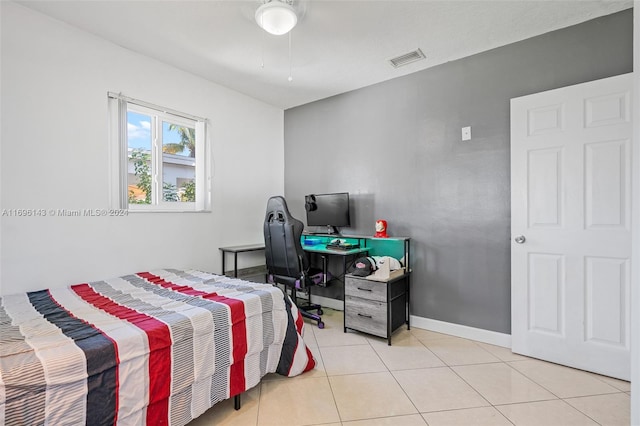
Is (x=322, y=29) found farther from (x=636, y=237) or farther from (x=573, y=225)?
(x=573, y=225)

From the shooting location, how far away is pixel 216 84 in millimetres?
3467

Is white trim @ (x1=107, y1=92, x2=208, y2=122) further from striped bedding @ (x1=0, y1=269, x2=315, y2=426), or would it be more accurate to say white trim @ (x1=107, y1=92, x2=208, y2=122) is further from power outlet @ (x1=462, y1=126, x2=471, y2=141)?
power outlet @ (x1=462, y1=126, x2=471, y2=141)

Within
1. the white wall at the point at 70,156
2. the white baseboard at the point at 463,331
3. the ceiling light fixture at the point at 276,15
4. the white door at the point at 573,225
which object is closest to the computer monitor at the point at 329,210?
the white wall at the point at 70,156

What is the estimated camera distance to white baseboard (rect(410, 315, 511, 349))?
2.69 meters

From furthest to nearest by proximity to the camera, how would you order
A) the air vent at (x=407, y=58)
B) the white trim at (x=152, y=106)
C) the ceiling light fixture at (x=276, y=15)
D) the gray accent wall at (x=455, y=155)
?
1. the air vent at (x=407, y=58)
2. the white trim at (x=152, y=106)
3. the gray accent wall at (x=455, y=155)
4. the ceiling light fixture at (x=276, y=15)

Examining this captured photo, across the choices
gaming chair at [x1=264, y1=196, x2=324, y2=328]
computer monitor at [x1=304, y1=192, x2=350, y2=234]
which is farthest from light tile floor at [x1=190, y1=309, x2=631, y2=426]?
computer monitor at [x1=304, y1=192, x2=350, y2=234]

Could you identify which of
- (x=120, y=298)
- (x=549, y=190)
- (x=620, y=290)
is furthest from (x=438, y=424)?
(x=120, y=298)

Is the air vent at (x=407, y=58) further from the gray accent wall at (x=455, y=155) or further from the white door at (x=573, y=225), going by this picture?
the white door at (x=573, y=225)

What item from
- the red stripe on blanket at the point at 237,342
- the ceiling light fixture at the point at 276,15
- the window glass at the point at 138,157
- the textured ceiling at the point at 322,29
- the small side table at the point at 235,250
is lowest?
the red stripe on blanket at the point at 237,342

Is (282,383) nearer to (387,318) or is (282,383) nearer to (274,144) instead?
(387,318)

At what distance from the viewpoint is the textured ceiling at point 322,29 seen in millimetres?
2164

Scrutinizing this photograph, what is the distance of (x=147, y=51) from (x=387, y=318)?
131 inches

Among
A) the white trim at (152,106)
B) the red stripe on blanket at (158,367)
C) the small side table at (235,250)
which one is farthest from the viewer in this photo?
the small side table at (235,250)

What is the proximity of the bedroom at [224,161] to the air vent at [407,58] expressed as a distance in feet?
0.84
